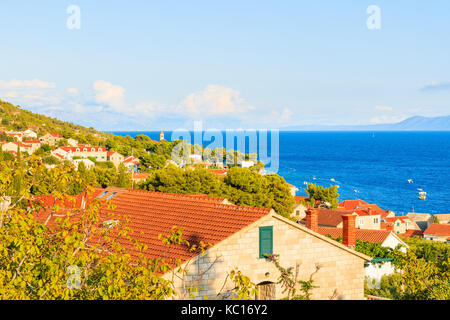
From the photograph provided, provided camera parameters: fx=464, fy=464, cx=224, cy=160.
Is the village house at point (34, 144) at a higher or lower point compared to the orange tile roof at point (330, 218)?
higher

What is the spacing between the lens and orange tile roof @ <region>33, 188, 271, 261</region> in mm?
15953

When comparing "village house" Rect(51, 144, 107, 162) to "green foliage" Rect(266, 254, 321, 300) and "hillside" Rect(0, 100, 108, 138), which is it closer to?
"hillside" Rect(0, 100, 108, 138)

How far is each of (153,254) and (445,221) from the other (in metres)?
73.9

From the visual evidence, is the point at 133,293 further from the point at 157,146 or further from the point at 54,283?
the point at 157,146

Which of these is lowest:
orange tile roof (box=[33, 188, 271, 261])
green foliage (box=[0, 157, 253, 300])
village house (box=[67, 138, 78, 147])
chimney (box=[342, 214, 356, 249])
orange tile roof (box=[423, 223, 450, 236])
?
orange tile roof (box=[423, 223, 450, 236])

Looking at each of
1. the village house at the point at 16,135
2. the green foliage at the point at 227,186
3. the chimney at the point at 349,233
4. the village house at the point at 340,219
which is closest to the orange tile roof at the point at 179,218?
the chimney at the point at 349,233

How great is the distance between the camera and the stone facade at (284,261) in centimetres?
1491

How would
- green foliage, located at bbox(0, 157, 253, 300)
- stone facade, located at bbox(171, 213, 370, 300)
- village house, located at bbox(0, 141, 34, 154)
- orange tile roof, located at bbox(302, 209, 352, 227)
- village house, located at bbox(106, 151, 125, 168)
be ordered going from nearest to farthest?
1. green foliage, located at bbox(0, 157, 253, 300)
2. stone facade, located at bbox(171, 213, 370, 300)
3. orange tile roof, located at bbox(302, 209, 352, 227)
4. village house, located at bbox(0, 141, 34, 154)
5. village house, located at bbox(106, 151, 125, 168)

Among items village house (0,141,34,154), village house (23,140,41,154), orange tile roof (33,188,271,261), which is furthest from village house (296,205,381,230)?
village house (23,140,41,154)

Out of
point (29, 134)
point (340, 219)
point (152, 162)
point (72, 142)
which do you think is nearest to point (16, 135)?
point (29, 134)

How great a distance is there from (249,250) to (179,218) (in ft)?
11.5

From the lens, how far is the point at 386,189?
12338 centimetres

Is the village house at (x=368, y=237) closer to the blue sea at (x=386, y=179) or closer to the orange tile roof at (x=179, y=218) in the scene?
the orange tile roof at (x=179, y=218)
